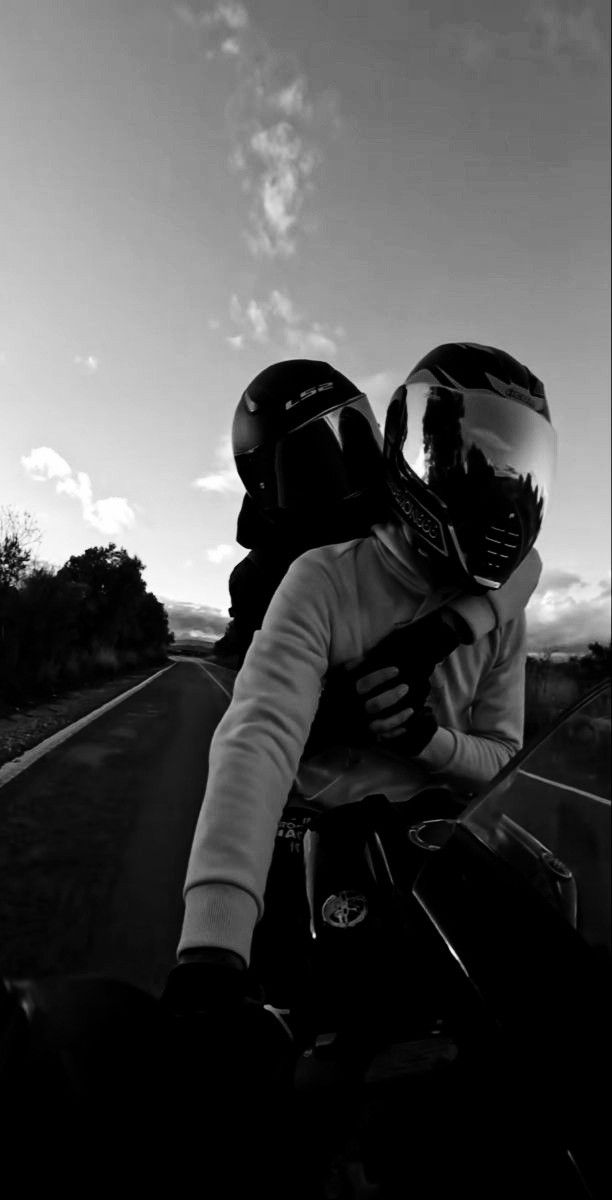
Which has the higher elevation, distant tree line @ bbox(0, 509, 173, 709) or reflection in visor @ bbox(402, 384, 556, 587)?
reflection in visor @ bbox(402, 384, 556, 587)

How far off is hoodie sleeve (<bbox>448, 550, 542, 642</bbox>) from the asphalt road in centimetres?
64

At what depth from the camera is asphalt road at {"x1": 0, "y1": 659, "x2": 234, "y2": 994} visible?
5.41ft

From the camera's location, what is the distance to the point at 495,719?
172 centimetres

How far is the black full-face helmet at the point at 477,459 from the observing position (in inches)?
50.5

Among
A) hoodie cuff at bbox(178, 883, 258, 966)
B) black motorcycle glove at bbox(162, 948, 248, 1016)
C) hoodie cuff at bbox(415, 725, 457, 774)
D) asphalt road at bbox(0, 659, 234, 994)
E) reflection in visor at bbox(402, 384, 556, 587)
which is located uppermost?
reflection in visor at bbox(402, 384, 556, 587)

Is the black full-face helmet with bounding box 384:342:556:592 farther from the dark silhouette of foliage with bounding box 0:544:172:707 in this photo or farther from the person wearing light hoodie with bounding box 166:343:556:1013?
the dark silhouette of foliage with bounding box 0:544:172:707

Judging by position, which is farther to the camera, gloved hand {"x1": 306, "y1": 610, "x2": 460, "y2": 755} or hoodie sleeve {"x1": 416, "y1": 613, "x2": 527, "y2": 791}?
hoodie sleeve {"x1": 416, "y1": 613, "x2": 527, "y2": 791}

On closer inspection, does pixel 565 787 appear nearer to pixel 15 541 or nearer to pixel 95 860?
pixel 15 541

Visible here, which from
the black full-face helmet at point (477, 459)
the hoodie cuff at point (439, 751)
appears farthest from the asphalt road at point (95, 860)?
the black full-face helmet at point (477, 459)

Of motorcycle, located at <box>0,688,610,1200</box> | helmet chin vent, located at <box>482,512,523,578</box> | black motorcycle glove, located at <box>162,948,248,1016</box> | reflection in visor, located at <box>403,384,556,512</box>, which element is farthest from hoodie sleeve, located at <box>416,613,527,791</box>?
black motorcycle glove, located at <box>162,948,248,1016</box>

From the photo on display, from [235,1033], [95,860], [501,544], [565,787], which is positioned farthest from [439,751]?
[95,860]

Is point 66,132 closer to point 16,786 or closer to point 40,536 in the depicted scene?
point 40,536

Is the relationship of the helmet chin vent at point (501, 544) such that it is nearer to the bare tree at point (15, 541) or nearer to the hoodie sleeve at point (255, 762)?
the hoodie sleeve at point (255, 762)

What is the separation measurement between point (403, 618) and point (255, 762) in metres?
0.45
